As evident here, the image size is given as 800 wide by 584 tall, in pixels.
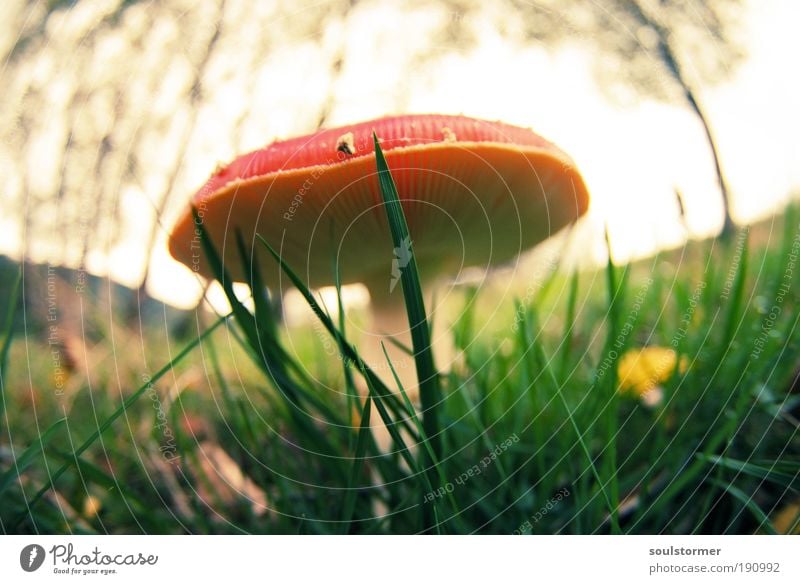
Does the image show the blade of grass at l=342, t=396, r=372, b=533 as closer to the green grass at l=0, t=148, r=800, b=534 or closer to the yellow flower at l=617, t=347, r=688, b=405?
the green grass at l=0, t=148, r=800, b=534

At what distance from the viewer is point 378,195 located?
0.48 m

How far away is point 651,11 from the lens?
1.94 ft

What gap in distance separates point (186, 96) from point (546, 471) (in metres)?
0.60

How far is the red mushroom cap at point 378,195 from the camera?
0.41m

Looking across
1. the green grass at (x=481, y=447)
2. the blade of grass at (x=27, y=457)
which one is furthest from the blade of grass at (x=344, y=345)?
the blade of grass at (x=27, y=457)

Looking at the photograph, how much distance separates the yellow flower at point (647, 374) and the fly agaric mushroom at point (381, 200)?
0.73 ft

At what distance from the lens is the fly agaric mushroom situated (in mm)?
412

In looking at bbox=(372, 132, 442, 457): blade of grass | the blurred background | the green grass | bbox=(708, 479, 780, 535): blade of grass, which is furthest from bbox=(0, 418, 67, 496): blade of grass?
bbox=(708, 479, 780, 535): blade of grass

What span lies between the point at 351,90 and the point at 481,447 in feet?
1.46

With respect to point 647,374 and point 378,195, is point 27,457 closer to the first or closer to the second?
point 378,195

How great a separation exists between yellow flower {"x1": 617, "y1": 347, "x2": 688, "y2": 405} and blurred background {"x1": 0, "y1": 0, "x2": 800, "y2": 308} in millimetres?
152

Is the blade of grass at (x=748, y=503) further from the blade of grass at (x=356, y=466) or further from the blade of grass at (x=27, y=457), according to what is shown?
the blade of grass at (x=27, y=457)

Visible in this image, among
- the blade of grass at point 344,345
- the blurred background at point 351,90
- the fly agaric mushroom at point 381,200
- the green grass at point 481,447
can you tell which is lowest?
the green grass at point 481,447
